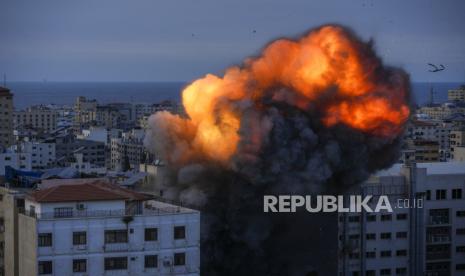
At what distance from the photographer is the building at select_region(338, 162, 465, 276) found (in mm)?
44562

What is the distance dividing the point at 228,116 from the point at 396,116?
555 cm

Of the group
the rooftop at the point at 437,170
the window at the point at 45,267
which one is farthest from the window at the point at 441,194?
the window at the point at 45,267

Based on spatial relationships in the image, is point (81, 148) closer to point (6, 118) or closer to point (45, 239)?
point (6, 118)

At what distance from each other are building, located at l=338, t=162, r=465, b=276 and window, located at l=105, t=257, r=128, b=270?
1348 cm

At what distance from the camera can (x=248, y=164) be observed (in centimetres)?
3769

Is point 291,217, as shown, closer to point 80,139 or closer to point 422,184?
point 422,184

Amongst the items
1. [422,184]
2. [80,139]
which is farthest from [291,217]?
[80,139]

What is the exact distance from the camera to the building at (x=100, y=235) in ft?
103

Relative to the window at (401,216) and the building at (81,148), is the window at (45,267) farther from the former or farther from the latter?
the building at (81,148)

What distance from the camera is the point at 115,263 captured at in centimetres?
3198

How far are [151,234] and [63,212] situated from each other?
2.32 m

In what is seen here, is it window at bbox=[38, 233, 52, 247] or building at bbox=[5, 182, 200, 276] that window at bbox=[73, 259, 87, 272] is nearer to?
building at bbox=[5, 182, 200, 276]

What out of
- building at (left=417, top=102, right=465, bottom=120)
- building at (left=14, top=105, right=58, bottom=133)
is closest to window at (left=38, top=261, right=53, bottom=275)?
building at (left=14, top=105, right=58, bottom=133)

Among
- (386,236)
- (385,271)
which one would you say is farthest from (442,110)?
(386,236)
